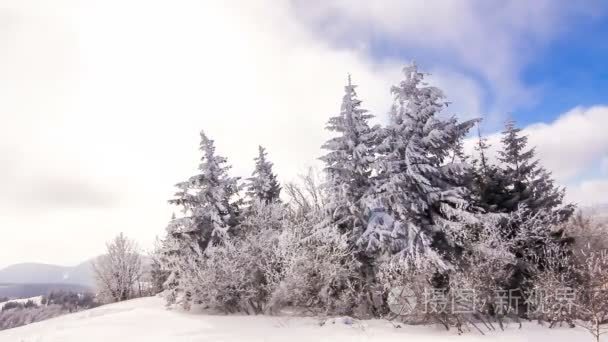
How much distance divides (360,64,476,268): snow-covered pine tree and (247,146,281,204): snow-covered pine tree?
721 inches

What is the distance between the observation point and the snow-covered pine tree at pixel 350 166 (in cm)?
2603

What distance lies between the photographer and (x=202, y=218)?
32.2 meters

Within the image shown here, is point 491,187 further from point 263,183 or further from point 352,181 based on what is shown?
point 263,183

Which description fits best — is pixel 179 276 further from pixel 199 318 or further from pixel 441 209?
pixel 441 209

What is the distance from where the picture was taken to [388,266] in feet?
78.0

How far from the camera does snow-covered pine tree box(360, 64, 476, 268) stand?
23.6 m

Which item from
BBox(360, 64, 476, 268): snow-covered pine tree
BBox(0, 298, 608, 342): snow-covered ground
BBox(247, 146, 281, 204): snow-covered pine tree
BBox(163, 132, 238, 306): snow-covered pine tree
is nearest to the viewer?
BBox(0, 298, 608, 342): snow-covered ground

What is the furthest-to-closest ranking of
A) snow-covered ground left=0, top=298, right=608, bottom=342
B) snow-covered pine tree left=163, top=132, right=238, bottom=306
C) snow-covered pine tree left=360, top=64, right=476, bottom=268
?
snow-covered pine tree left=163, top=132, right=238, bottom=306 < snow-covered pine tree left=360, top=64, right=476, bottom=268 < snow-covered ground left=0, top=298, right=608, bottom=342

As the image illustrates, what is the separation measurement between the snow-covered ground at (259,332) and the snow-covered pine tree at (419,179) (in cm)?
493

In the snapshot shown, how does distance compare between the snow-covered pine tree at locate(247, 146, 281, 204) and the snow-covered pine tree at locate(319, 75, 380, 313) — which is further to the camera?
the snow-covered pine tree at locate(247, 146, 281, 204)

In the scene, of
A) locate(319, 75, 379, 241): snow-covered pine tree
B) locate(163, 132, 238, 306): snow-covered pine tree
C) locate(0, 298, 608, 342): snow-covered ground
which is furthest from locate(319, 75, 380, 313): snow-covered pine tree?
locate(163, 132, 238, 306): snow-covered pine tree

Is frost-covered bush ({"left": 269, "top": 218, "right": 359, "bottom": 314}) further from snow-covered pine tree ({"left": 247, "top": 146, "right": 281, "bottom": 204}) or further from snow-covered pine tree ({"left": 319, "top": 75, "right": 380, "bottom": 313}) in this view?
snow-covered pine tree ({"left": 247, "top": 146, "right": 281, "bottom": 204})

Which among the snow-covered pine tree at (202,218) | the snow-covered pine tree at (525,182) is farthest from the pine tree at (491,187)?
the snow-covered pine tree at (202,218)

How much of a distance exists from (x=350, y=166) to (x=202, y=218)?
1378 centimetres
